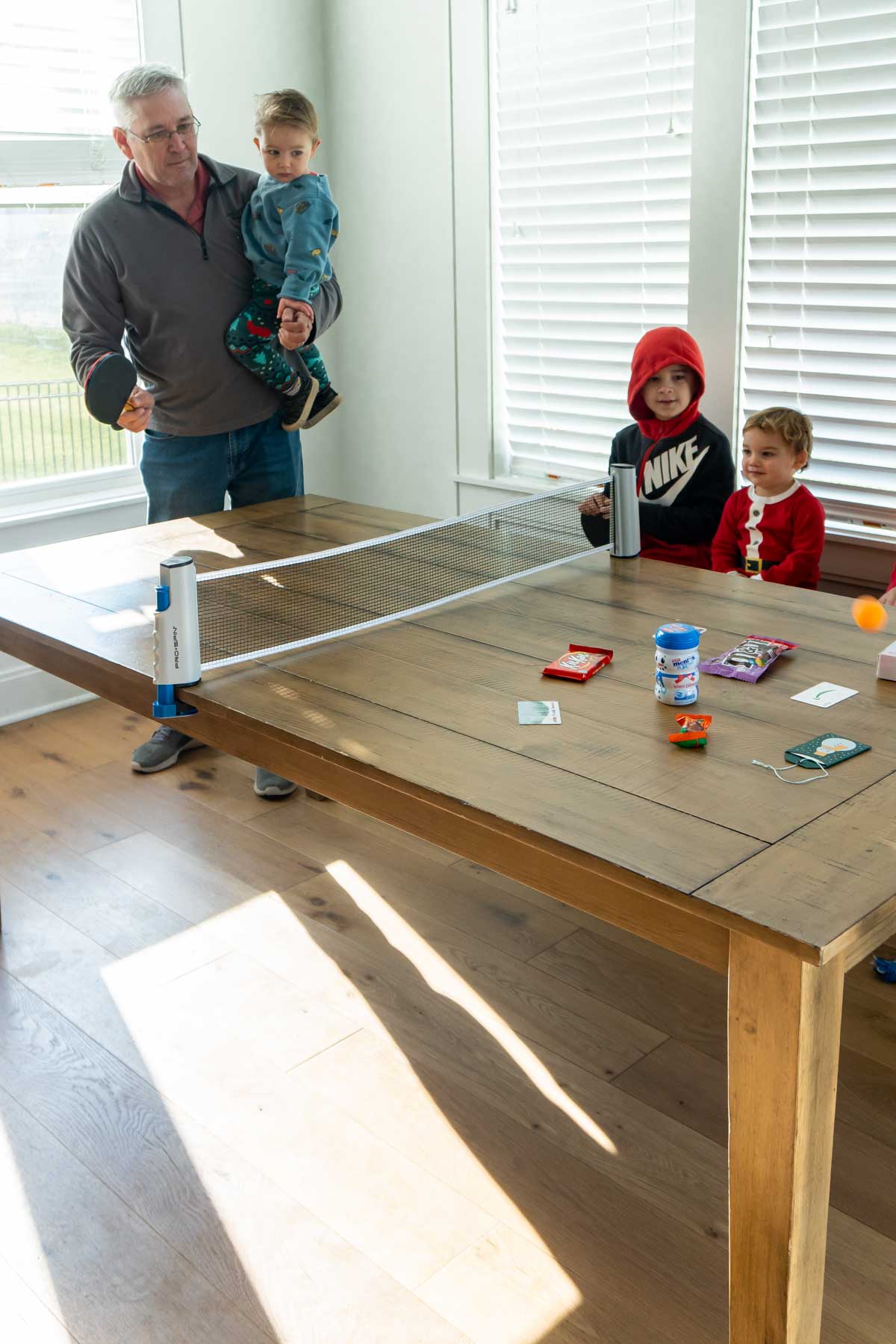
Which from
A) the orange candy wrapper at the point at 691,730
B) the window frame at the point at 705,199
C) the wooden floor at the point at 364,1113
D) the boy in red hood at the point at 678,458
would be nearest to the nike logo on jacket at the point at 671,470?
the boy in red hood at the point at 678,458

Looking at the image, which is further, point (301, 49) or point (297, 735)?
point (301, 49)

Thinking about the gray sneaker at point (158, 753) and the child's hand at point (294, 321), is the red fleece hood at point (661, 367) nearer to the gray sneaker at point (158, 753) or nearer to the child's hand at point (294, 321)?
the child's hand at point (294, 321)

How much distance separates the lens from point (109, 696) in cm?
215

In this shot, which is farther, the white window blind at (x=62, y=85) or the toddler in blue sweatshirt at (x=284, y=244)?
the white window blind at (x=62, y=85)

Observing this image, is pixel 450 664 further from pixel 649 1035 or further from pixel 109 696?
pixel 649 1035

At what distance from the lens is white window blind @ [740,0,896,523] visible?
297 cm

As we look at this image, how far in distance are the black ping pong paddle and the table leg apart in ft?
6.83

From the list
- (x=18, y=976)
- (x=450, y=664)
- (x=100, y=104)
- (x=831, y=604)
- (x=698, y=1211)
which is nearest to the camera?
(x=698, y=1211)

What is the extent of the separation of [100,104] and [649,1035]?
127 inches

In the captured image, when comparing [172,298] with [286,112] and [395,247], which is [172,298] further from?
[395,247]

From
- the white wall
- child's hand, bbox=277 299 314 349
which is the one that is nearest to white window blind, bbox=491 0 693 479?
the white wall

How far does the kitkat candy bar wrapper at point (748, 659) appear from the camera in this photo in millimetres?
1908

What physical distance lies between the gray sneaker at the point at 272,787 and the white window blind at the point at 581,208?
4.57 ft

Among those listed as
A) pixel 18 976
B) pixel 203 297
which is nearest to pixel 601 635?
pixel 18 976
